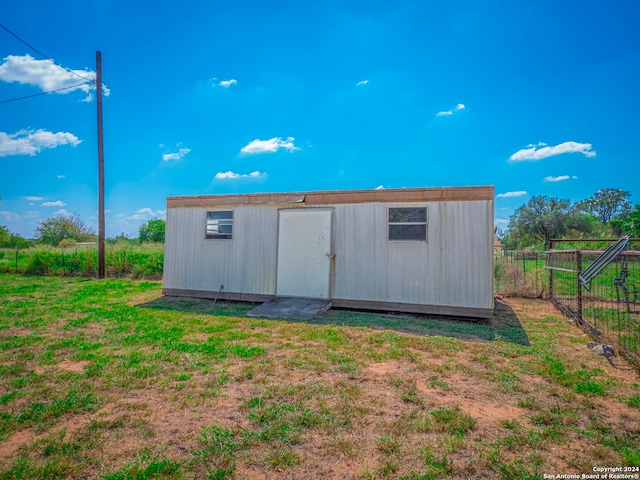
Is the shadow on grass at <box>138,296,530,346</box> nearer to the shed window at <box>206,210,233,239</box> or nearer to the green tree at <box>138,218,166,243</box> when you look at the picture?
the shed window at <box>206,210,233,239</box>

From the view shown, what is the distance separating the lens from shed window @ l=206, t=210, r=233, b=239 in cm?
834

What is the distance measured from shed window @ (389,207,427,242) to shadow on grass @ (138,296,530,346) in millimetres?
1611

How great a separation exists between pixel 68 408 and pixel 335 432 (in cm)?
227

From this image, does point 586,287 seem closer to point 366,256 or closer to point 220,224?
point 366,256

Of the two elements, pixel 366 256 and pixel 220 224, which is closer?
pixel 366 256

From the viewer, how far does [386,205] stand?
22.7 feet

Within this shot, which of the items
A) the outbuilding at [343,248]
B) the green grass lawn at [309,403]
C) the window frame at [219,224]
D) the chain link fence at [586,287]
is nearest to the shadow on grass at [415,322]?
the green grass lawn at [309,403]

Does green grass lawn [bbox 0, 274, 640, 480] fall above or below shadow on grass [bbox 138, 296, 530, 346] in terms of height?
below

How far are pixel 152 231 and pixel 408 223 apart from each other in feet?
113

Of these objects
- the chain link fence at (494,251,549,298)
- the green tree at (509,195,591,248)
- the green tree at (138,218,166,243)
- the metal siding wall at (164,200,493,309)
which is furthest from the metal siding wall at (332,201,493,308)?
the green tree at (138,218,166,243)

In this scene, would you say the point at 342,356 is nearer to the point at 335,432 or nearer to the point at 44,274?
the point at 335,432


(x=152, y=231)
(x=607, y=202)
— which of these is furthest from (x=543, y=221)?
(x=152, y=231)

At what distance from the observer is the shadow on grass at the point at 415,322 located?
5.31m

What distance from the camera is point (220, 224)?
8.42 m
